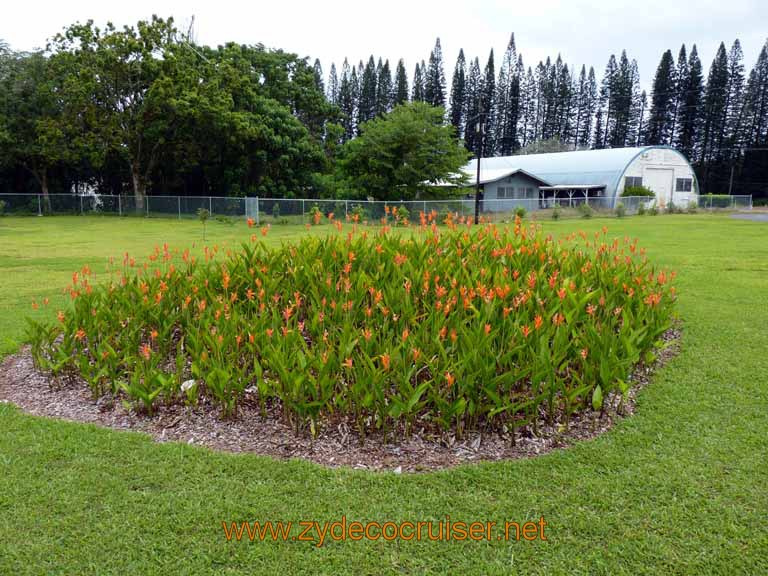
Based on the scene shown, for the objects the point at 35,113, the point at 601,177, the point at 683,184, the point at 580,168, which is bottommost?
the point at 683,184

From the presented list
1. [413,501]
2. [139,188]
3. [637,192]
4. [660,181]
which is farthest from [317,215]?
[660,181]

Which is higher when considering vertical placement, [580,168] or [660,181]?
[580,168]

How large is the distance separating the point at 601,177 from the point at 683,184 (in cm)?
758

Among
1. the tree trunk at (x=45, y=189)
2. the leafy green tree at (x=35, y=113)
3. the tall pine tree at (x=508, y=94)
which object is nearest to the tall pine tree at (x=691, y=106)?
the tall pine tree at (x=508, y=94)

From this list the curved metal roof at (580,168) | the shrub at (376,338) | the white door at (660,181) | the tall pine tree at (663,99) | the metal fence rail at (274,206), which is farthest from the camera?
the tall pine tree at (663,99)

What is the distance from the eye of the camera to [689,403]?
13.8 feet

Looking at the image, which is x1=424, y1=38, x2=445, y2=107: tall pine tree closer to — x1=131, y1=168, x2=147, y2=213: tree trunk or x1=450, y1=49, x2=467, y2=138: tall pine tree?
x1=450, y1=49, x2=467, y2=138: tall pine tree

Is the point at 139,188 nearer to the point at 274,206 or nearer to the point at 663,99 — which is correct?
the point at 274,206

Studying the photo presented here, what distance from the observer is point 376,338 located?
4.17m

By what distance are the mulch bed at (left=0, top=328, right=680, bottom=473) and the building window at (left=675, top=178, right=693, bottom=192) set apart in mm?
42906

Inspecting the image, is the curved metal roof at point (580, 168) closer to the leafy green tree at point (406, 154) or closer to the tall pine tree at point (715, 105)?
the leafy green tree at point (406, 154)

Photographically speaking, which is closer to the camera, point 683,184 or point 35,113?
point 35,113

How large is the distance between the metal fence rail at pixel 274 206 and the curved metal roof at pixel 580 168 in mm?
3015

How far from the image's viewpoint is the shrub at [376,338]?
3627 millimetres
